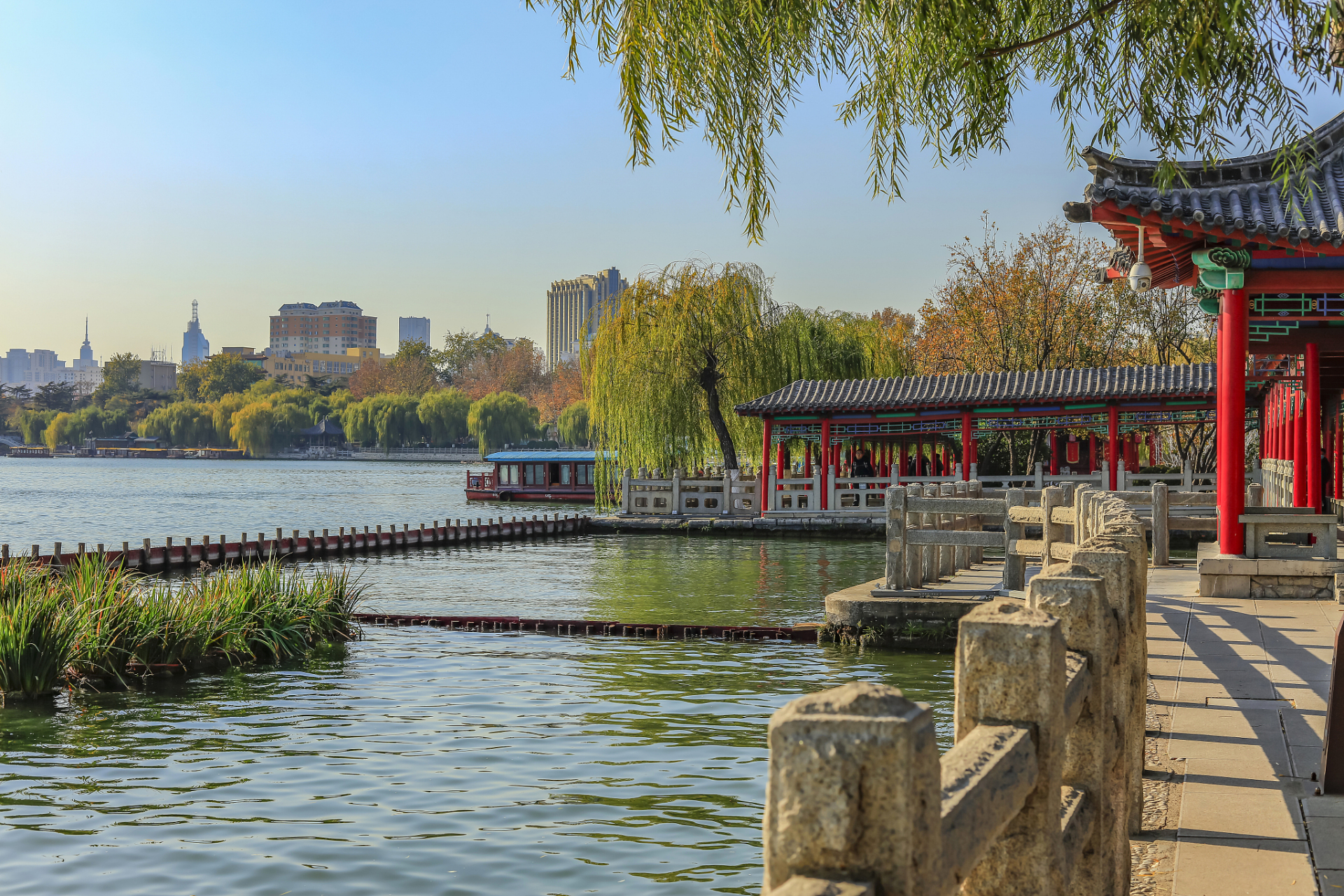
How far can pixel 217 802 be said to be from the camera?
23.7 feet

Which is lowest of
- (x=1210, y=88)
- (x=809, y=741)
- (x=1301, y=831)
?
(x=1301, y=831)

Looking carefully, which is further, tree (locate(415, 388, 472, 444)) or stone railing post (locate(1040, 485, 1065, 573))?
tree (locate(415, 388, 472, 444))

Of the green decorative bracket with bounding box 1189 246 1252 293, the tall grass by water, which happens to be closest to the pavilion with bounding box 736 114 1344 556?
the green decorative bracket with bounding box 1189 246 1252 293

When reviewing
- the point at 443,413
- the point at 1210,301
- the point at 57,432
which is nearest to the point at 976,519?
the point at 1210,301

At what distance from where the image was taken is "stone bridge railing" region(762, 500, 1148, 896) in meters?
1.65

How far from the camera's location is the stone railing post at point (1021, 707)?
2.49 m

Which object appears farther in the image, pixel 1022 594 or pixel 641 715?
pixel 1022 594

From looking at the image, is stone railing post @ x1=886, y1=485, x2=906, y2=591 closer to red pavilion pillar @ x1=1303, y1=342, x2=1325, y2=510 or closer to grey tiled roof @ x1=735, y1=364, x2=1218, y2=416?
red pavilion pillar @ x1=1303, y1=342, x2=1325, y2=510

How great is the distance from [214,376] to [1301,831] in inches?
6216

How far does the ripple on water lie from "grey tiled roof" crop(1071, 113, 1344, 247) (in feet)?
15.2

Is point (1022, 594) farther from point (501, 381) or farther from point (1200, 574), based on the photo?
point (501, 381)

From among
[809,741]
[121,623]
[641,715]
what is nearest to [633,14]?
[809,741]

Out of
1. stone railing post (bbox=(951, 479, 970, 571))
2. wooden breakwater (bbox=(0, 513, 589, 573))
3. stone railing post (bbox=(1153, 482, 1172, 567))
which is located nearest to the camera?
stone railing post (bbox=(1153, 482, 1172, 567))

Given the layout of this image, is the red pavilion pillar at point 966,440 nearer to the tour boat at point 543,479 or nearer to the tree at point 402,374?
the tour boat at point 543,479
